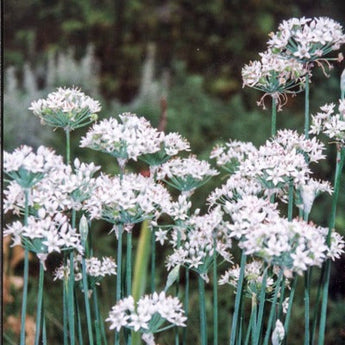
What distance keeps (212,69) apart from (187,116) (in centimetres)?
18

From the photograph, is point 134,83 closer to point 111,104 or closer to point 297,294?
point 111,104

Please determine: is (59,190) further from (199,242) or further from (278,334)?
(278,334)

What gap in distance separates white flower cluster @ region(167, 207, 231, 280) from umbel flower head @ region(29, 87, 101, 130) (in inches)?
9.3

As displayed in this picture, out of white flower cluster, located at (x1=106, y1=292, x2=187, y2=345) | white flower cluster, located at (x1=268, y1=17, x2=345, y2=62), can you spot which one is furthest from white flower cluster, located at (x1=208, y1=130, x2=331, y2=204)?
white flower cluster, located at (x1=106, y1=292, x2=187, y2=345)

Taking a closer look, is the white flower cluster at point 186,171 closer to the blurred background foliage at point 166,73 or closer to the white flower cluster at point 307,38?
the white flower cluster at point 307,38

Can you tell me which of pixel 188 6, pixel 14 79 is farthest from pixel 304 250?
pixel 188 6

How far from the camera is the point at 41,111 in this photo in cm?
106

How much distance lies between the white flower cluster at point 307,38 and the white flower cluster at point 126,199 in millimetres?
301

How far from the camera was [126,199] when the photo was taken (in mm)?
935

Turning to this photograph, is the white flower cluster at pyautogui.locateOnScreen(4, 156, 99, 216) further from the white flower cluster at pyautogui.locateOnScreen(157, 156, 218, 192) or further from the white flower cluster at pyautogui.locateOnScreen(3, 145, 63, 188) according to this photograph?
the white flower cluster at pyautogui.locateOnScreen(157, 156, 218, 192)

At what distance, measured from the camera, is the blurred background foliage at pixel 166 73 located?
6.11 feet

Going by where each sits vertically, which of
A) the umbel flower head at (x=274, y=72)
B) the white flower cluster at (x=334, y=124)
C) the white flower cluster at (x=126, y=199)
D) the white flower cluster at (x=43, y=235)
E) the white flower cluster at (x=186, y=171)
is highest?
the umbel flower head at (x=274, y=72)

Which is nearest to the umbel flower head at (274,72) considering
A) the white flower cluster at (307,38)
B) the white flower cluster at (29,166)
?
the white flower cluster at (307,38)

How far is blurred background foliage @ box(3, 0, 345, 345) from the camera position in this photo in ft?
6.11
